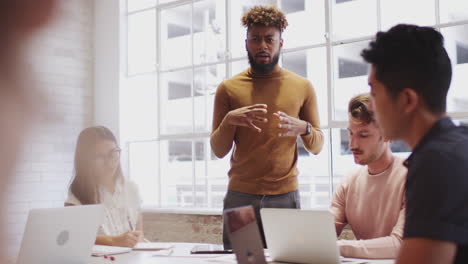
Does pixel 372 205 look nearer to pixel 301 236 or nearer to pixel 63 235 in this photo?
pixel 301 236

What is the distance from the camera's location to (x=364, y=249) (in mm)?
1894

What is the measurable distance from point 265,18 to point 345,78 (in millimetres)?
1362

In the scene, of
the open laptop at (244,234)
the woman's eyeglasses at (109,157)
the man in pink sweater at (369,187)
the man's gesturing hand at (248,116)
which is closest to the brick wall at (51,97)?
the open laptop at (244,234)

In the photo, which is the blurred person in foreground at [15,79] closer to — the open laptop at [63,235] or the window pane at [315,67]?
the open laptop at [63,235]

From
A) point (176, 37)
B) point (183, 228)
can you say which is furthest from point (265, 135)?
point (176, 37)

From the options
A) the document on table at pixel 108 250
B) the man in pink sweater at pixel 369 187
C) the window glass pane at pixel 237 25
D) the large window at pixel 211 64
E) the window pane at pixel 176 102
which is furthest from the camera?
the window pane at pixel 176 102

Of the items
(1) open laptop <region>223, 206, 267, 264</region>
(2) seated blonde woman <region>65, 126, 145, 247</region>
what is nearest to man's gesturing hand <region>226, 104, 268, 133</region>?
(2) seated blonde woman <region>65, 126, 145, 247</region>

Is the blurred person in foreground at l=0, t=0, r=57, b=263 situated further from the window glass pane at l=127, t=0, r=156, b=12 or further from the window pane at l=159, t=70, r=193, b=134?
the window glass pane at l=127, t=0, r=156, b=12

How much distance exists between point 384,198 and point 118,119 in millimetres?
3303

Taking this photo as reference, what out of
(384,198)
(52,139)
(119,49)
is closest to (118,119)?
(119,49)

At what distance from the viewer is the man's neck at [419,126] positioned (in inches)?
44.4

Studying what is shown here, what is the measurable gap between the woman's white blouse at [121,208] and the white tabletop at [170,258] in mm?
518

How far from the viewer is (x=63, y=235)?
178 centimetres

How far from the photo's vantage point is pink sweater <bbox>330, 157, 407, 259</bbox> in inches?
80.4
